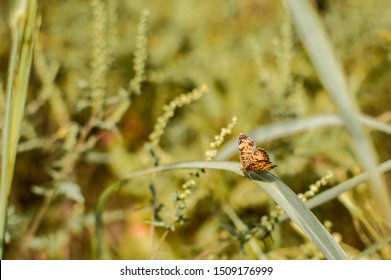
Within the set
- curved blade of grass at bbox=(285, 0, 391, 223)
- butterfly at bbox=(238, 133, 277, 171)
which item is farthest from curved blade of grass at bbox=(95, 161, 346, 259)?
curved blade of grass at bbox=(285, 0, 391, 223)

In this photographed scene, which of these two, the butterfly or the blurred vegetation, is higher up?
the blurred vegetation

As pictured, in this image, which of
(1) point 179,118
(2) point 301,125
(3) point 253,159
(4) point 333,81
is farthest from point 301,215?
(1) point 179,118

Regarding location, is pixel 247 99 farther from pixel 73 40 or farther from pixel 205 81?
pixel 73 40

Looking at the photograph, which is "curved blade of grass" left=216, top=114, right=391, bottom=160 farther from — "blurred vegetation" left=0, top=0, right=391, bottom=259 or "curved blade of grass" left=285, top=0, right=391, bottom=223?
"curved blade of grass" left=285, top=0, right=391, bottom=223

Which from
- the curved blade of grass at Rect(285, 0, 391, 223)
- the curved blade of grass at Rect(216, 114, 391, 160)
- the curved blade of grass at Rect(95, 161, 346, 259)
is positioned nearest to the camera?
the curved blade of grass at Rect(285, 0, 391, 223)

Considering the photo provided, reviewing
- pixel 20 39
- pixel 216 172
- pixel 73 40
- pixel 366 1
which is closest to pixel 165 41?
pixel 73 40

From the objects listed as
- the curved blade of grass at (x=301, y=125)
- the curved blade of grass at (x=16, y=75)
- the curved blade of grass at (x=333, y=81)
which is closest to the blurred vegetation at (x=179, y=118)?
the curved blade of grass at (x=301, y=125)
